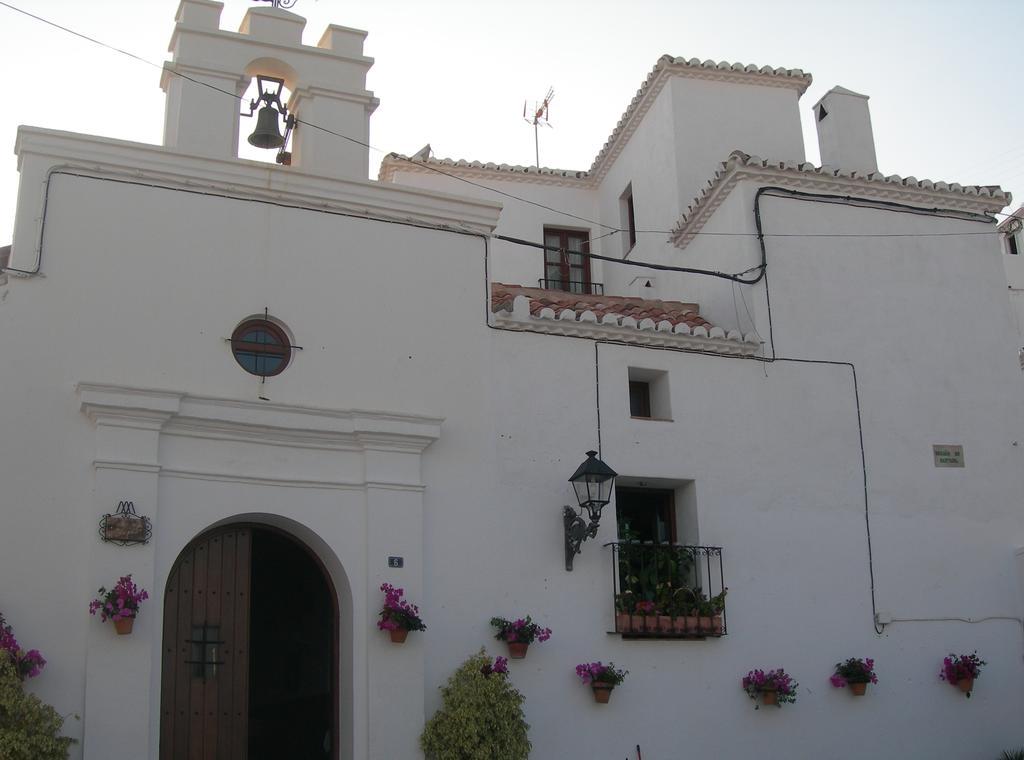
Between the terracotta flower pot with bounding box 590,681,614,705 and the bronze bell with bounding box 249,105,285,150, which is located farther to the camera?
the bronze bell with bounding box 249,105,285,150

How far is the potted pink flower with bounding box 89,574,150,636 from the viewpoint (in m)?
8.30

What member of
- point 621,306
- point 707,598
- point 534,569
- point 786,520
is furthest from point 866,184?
point 534,569

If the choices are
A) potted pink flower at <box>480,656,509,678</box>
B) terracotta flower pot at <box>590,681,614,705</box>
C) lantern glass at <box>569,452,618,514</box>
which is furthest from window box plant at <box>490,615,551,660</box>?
lantern glass at <box>569,452,618,514</box>

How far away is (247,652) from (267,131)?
4386 mm

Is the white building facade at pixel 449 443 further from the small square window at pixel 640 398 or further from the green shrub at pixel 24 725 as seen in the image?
the green shrub at pixel 24 725

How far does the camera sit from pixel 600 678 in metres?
9.82

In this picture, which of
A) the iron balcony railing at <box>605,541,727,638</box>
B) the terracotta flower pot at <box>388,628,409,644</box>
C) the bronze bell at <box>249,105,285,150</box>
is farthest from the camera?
the iron balcony railing at <box>605,541,727,638</box>

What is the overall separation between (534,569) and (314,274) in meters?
3.17

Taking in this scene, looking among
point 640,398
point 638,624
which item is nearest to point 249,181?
point 640,398

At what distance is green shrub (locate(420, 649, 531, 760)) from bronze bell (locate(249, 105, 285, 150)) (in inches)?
186

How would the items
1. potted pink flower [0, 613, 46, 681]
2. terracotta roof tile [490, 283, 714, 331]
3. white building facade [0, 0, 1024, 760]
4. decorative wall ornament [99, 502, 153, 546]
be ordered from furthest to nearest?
terracotta roof tile [490, 283, 714, 331]
white building facade [0, 0, 1024, 760]
decorative wall ornament [99, 502, 153, 546]
potted pink flower [0, 613, 46, 681]

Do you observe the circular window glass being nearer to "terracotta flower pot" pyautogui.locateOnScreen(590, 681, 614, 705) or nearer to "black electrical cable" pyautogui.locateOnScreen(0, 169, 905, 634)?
"black electrical cable" pyautogui.locateOnScreen(0, 169, 905, 634)

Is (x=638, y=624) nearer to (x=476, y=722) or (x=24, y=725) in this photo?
(x=476, y=722)

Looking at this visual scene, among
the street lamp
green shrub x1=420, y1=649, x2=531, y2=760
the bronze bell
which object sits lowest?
green shrub x1=420, y1=649, x2=531, y2=760
